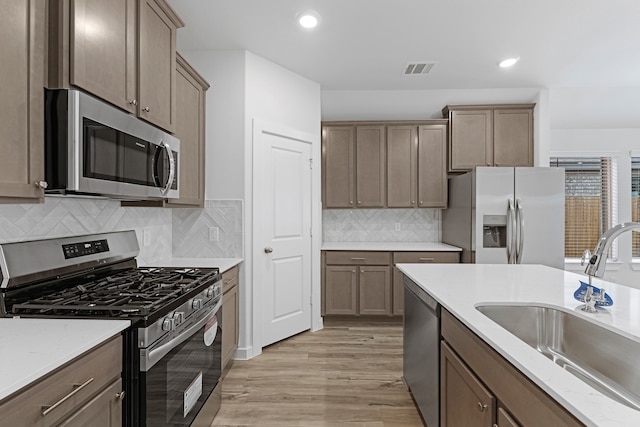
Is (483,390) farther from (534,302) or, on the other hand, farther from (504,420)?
(534,302)

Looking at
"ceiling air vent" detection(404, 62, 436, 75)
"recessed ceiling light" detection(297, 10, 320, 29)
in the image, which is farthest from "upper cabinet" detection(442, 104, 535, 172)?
"recessed ceiling light" detection(297, 10, 320, 29)

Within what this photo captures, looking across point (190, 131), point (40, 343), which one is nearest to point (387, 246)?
point (190, 131)

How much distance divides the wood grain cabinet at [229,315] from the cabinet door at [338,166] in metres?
1.75

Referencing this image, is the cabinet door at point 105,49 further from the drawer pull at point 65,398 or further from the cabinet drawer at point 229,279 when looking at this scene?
the cabinet drawer at point 229,279

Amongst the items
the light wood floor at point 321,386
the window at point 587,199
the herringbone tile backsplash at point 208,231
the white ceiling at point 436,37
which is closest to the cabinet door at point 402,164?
the white ceiling at point 436,37

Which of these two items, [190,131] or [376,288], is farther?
[376,288]

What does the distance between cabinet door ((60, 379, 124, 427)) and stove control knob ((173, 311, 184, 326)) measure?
1.06ft

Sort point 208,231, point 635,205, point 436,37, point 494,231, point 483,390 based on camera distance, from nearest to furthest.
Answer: point 483,390 < point 436,37 < point 208,231 < point 494,231 < point 635,205

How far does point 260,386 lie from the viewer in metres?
2.75

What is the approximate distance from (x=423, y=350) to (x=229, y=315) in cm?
152

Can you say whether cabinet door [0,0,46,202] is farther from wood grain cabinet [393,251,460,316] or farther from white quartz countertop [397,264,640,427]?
wood grain cabinet [393,251,460,316]

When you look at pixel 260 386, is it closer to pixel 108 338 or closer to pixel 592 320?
pixel 108 338

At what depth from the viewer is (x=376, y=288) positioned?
418cm

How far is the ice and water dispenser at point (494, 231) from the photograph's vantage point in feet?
12.4
